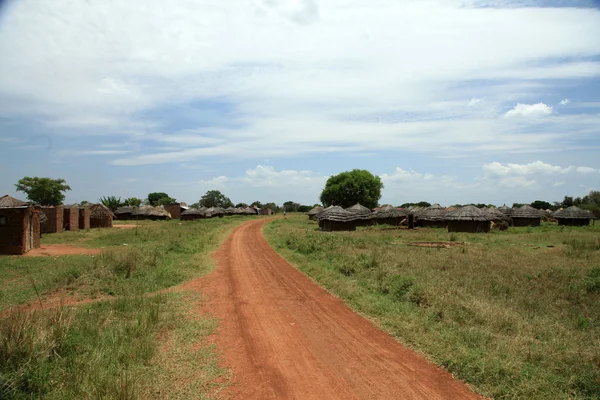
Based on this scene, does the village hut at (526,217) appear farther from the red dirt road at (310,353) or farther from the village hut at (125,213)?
the village hut at (125,213)

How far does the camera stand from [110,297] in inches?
447

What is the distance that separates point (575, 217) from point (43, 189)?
3157 inches

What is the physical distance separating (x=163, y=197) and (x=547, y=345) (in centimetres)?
11253

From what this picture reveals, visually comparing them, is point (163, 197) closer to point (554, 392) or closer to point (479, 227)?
point (479, 227)

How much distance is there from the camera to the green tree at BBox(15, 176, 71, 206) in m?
66.7

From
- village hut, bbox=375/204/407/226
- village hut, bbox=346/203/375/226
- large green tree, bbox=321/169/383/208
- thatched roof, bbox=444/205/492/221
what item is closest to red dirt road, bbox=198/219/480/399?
thatched roof, bbox=444/205/492/221

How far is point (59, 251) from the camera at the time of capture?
22188mm

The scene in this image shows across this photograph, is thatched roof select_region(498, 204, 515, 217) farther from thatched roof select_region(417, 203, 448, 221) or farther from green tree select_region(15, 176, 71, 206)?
green tree select_region(15, 176, 71, 206)

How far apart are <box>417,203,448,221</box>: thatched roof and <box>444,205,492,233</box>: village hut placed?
514cm

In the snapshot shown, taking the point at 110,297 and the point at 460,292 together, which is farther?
the point at 110,297

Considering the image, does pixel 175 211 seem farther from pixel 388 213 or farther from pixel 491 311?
pixel 491 311

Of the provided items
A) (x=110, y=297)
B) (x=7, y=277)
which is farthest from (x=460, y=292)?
(x=7, y=277)

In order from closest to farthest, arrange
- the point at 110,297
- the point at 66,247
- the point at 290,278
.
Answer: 1. the point at 110,297
2. the point at 290,278
3. the point at 66,247

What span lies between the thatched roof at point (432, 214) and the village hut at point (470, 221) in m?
5.14
